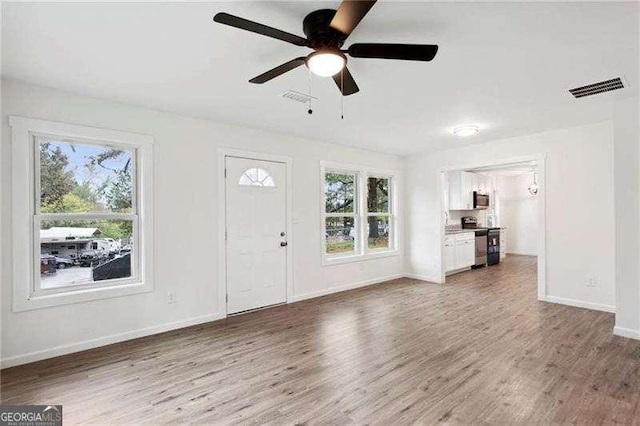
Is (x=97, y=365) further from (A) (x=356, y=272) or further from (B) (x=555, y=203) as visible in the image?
(B) (x=555, y=203)

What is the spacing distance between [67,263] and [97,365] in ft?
3.58

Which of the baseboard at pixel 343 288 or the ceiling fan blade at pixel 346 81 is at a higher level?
the ceiling fan blade at pixel 346 81

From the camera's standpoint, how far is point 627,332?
11.3 ft

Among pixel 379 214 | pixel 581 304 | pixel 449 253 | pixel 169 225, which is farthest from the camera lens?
pixel 449 253

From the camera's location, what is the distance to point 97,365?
2.91 metres

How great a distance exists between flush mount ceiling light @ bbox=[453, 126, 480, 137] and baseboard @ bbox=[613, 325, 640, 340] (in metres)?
2.81

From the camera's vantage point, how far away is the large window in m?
5.58

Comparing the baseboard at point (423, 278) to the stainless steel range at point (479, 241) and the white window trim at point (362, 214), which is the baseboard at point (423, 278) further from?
the stainless steel range at point (479, 241)

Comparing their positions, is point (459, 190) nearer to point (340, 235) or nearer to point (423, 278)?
point (423, 278)

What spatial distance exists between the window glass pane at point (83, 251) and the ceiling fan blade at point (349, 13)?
311 cm

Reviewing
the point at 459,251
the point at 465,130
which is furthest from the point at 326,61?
the point at 459,251

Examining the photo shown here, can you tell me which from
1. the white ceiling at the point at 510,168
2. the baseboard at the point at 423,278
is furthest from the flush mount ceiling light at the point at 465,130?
the baseboard at the point at 423,278

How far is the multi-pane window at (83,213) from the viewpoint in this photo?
314 centimetres

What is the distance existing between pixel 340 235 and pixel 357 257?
20.4 inches
